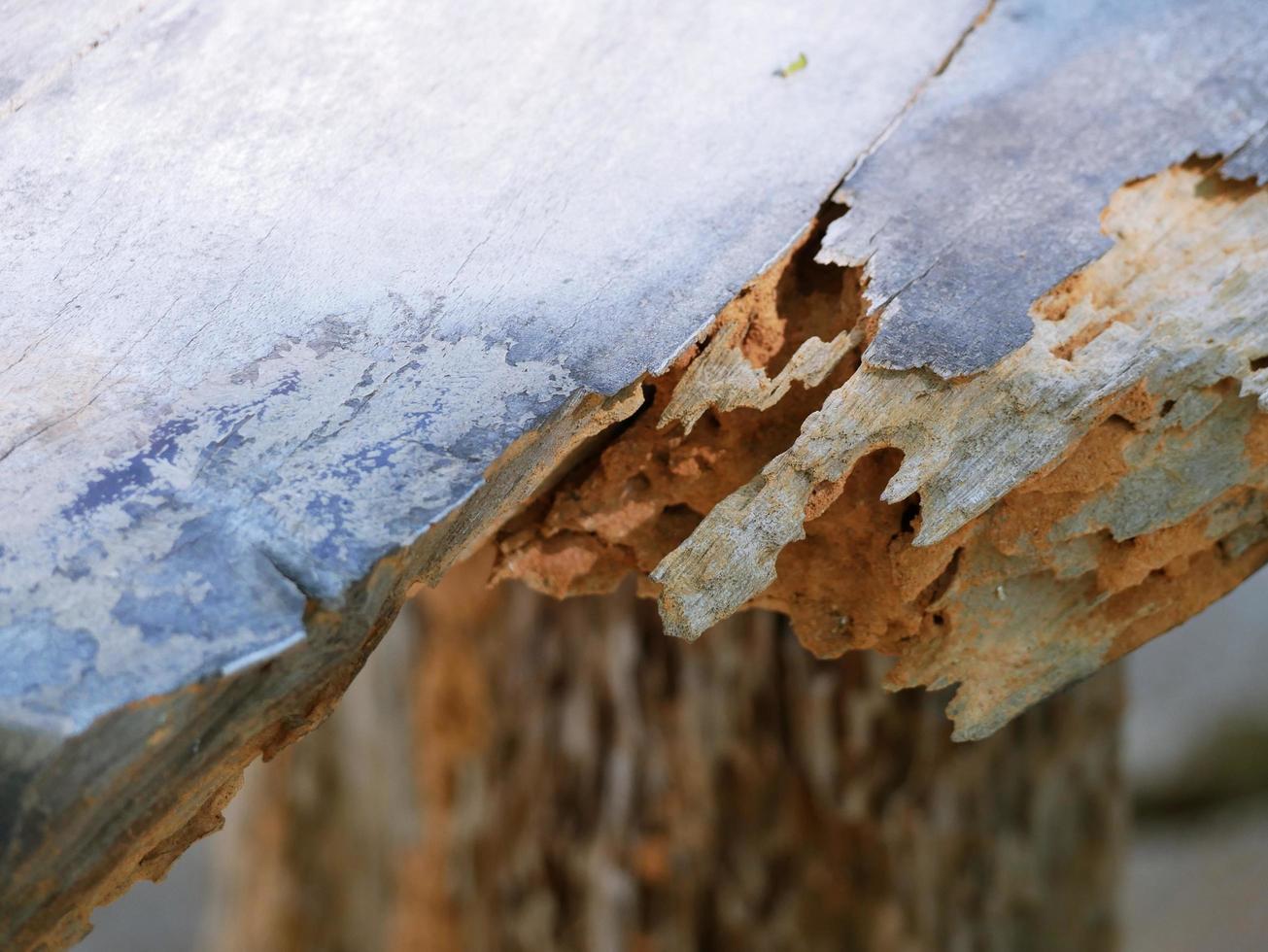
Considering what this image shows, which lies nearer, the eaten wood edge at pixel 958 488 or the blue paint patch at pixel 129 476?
the blue paint patch at pixel 129 476

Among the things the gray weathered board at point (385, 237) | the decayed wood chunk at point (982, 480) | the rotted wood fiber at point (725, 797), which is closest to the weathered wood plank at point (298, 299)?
the gray weathered board at point (385, 237)

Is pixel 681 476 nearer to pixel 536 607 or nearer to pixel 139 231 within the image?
pixel 139 231

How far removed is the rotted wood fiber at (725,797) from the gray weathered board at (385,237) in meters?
0.97

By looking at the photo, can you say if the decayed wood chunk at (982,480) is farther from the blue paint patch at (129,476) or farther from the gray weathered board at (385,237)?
the blue paint patch at (129,476)

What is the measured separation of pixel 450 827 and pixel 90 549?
5.66 ft

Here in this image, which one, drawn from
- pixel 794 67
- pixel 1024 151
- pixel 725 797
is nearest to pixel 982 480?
pixel 1024 151

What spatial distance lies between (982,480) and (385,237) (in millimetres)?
463

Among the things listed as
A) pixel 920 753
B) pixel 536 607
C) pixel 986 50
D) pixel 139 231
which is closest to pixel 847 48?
pixel 986 50

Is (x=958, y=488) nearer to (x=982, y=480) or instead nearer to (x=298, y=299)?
(x=982, y=480)

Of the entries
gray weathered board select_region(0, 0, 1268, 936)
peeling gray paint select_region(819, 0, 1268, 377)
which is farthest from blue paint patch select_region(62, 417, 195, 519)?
peeling gray paint select_region(819, 0, 1268, 377)

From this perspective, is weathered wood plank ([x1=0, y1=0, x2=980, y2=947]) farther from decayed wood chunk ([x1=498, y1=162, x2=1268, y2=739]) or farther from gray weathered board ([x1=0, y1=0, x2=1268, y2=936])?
decayed wood chunk ([x1=498, y1=162, x2=1268, y2=739])

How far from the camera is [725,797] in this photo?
193 cm

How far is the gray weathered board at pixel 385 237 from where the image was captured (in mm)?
664

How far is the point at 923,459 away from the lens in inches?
33.7
